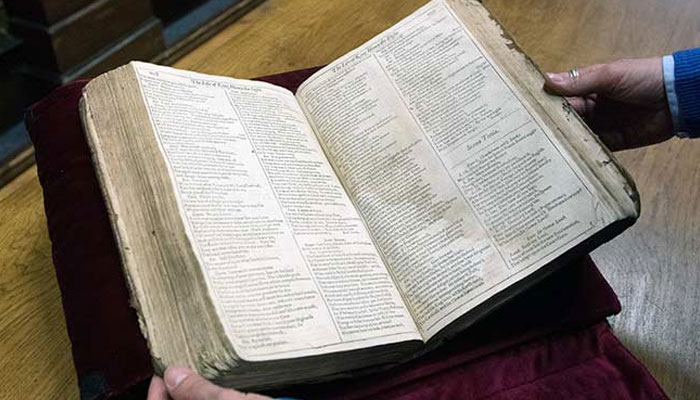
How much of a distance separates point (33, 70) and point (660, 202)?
0.83m

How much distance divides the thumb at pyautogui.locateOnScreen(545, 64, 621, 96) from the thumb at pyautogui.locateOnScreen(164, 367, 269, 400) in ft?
1.18

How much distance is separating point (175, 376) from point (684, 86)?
0.53m

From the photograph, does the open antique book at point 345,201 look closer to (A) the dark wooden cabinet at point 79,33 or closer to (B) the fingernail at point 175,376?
(B) the fingernail at point 175,376

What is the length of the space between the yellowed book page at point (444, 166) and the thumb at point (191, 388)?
163 millimetres

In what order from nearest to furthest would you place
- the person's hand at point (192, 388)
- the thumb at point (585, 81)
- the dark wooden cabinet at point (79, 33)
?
1. the person's hand at point (192, 388)
2. the thumb at point (585, 81)
3. the dark wooden cabinet at point (79, 33)

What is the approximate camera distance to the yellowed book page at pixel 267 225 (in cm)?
51

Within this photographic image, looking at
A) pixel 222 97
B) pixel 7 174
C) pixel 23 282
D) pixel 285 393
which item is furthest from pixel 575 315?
pixel 7 174

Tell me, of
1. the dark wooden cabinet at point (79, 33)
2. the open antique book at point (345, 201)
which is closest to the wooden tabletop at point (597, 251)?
the dark wooden cabinet at point (79, 33)

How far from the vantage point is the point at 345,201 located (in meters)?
0.64

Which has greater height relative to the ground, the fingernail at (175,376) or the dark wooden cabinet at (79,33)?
the dark wooden cabinet at (79,33)

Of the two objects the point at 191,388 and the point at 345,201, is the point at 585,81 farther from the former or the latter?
the point at 191,388

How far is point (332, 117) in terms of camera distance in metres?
0.69

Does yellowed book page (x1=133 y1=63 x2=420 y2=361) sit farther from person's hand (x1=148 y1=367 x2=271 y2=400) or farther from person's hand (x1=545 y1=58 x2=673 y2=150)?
person's hand (x1=545 y1=58 x2=673 y2=150)

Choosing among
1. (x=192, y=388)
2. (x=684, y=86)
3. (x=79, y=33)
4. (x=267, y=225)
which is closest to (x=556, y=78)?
(x=684, y=86)
